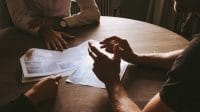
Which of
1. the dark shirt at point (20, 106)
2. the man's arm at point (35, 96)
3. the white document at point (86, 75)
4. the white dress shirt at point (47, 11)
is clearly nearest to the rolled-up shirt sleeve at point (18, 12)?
the white dress shirt at point (47, 11)

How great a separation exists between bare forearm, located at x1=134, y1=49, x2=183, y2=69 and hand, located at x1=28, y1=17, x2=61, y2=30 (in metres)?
0.60

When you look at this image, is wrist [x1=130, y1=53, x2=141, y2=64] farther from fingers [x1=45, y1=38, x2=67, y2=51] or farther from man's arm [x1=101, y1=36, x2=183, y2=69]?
fingers [x1=45, y1=38, x2=67, y2=51]

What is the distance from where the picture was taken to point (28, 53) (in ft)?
4.72

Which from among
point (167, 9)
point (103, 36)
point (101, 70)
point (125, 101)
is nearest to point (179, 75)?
point (125, 101)

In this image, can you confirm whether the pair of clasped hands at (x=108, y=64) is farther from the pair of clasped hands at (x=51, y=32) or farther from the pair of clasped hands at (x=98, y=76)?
the pair of clasped hands at (x=51, y=32)

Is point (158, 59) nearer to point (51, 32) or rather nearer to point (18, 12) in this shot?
point (51, 32)

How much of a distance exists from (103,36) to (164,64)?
16.0 inches

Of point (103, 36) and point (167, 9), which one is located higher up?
point (103, 36)

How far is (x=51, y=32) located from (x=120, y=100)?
0.71 metres

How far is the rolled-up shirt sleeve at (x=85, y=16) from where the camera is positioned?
179 cm

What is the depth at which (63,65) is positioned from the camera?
134 cm

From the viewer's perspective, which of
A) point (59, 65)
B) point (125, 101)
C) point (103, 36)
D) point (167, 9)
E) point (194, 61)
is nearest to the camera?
point (194, 61)

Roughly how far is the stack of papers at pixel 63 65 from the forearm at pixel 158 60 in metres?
0.07

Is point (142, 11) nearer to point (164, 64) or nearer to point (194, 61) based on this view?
point (164, 64)
